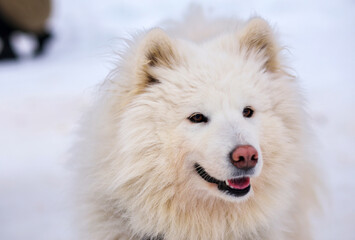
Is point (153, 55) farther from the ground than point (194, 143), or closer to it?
farther from the ground

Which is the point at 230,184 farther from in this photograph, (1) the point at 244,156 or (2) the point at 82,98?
(2) the point at 82,98

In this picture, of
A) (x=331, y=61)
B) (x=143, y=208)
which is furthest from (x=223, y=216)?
(x=331, y=61)

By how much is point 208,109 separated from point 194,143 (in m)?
0.23

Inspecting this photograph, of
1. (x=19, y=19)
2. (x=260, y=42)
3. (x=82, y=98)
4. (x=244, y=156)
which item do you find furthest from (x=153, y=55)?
(x=19, y=19)

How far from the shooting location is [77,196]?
294cm

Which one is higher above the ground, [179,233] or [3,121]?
[179,233]

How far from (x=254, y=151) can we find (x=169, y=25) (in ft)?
5.64

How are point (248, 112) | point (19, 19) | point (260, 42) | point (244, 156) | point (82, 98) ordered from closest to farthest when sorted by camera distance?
point (244, 156), point (248, 112), point (260, 42), point (82, 98), point (19, 19)

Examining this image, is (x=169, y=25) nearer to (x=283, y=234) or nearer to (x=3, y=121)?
(x=283, y=234)

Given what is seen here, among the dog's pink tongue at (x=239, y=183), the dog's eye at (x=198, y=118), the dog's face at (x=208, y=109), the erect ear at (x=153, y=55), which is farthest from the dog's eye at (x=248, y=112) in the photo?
the erect ear at (x=153, y=55)

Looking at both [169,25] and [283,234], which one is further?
[169,25]

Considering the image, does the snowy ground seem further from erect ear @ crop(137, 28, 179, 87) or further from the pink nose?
the pink nose

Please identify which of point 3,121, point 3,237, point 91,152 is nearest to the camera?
point 91,152

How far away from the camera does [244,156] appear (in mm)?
2291
